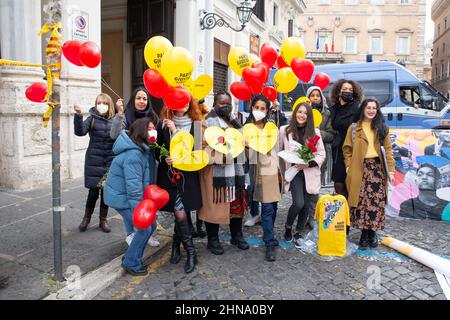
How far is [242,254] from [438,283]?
188 centimetres

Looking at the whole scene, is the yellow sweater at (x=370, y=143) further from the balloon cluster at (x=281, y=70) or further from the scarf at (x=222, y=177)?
the scarf at (x=222, y=177)

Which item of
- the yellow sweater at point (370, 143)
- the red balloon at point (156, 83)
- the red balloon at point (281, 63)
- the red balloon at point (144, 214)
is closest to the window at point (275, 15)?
the red balloon at point (281, 63)

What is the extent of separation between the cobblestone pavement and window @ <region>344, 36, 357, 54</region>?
142 feet

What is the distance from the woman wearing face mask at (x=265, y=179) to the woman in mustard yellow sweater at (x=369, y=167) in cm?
91

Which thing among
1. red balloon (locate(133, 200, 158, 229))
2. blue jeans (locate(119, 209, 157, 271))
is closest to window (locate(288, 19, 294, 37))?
blue jeans (locate(119, 209, 157, 271))

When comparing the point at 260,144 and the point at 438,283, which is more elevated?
the point at 260,144

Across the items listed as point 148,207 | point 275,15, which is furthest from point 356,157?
point 275,15

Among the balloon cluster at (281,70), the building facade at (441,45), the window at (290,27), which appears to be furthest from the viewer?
the building facade at (441,45)

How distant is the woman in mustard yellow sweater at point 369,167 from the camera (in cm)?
407

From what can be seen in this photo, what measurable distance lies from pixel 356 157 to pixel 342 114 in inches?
24.9

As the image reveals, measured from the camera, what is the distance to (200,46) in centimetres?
1066

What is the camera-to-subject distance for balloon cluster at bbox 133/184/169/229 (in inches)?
116
